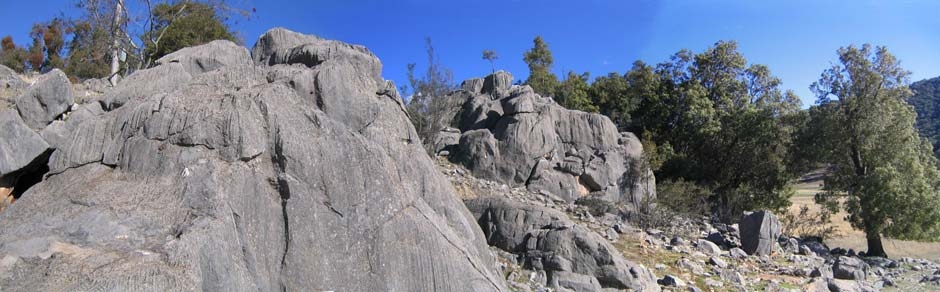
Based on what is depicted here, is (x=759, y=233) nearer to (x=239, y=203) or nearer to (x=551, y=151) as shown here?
(x=551, y=151)

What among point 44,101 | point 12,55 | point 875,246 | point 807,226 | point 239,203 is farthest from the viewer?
point 12,55

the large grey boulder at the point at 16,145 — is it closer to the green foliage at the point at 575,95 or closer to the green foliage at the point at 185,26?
the green foliage at the point at 185,26

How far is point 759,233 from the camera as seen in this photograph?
20.2m

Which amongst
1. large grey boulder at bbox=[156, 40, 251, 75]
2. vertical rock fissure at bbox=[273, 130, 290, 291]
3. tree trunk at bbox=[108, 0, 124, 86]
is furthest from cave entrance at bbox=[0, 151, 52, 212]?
tree trunk at bbox=[108, 0, 124, 86]

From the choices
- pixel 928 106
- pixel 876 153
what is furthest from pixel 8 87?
pixel 928 106

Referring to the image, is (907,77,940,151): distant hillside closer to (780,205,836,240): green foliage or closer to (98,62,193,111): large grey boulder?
(780,205,836,240): green foliage

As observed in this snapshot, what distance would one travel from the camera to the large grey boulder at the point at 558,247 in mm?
13789

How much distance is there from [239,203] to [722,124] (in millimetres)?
30860

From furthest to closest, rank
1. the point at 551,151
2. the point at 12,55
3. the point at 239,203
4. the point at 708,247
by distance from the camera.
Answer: the point at 12,55 < the point at 551,151 < the point at 708,247 < the point at 239,203

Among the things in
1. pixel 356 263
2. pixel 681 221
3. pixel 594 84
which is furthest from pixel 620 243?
pixel 594 84

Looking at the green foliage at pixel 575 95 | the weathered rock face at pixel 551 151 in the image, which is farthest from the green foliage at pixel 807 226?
the green foliage at pixel 575 95

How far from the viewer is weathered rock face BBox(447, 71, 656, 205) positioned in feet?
85.9

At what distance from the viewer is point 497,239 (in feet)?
50.9

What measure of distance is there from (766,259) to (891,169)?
10.2 meters
